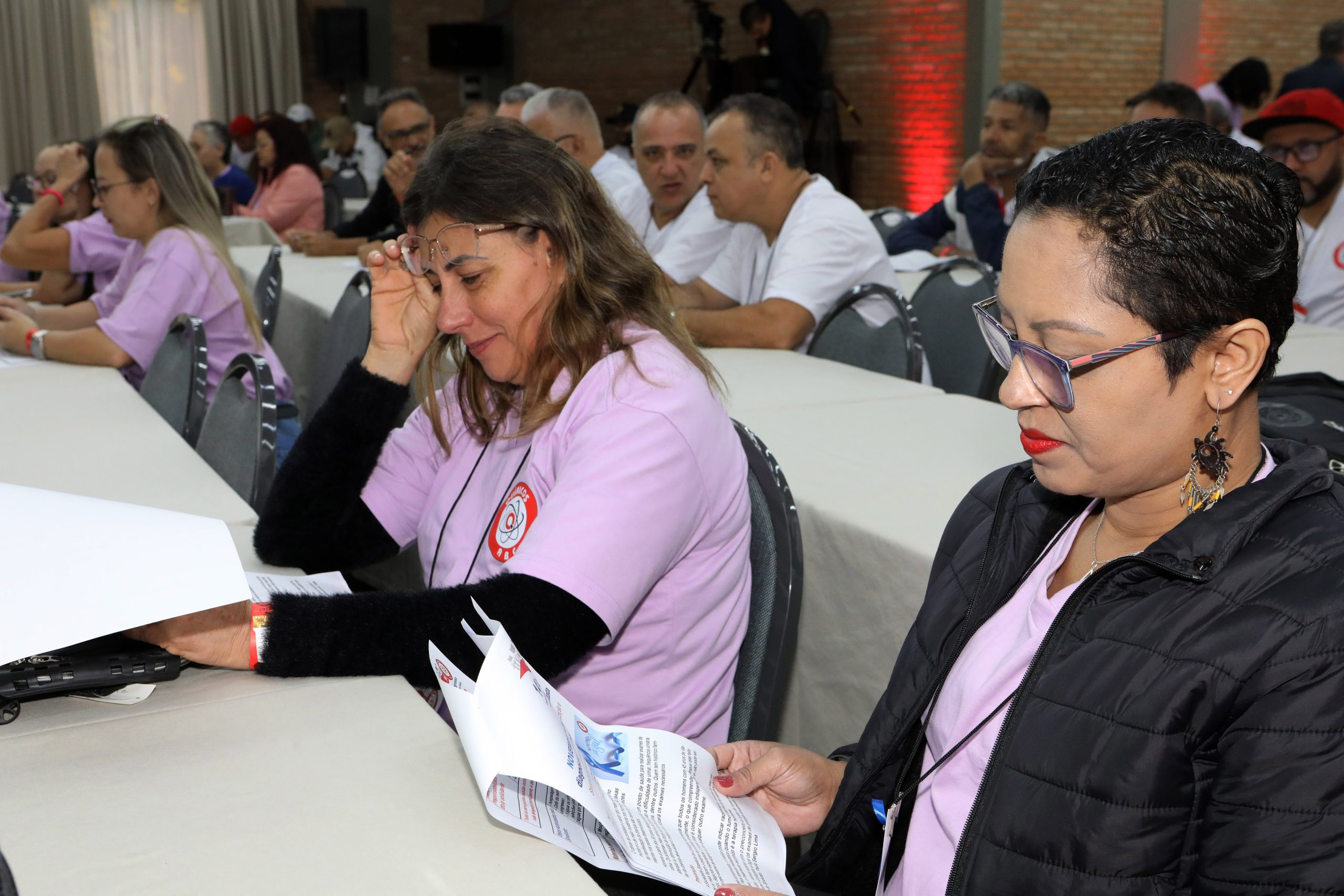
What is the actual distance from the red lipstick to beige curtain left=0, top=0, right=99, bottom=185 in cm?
1249

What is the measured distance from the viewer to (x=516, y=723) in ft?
2.90

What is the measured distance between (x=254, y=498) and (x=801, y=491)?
92cm

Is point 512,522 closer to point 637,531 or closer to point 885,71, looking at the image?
point 637,531

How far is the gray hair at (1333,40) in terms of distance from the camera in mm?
7078

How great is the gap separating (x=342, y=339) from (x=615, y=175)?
2.37 metres

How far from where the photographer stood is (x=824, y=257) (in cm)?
328

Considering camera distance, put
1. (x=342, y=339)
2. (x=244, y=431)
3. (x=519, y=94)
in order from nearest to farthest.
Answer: (x=244, y=431) → (x=342, y=339) → (x=519, y=94)

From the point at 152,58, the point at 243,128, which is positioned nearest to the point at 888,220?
the point at 243,128

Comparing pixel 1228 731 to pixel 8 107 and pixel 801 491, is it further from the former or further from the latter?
pixel 8 107

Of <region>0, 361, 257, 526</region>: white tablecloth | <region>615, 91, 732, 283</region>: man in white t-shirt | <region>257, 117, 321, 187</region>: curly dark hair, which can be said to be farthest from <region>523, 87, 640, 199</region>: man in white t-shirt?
<region>257, 117, 321, 187</region>: curly dark hair

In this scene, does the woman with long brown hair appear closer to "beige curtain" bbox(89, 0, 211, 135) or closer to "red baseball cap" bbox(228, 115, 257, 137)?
"red baseball cap" bbox(228, 115, 257, 137)

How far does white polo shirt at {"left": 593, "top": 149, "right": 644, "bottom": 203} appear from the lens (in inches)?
197

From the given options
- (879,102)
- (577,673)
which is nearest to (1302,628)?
(577,673)

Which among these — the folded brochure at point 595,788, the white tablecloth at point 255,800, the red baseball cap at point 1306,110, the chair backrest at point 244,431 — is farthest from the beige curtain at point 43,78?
the folded brochure at point 595,788
